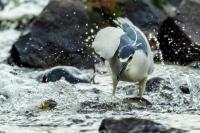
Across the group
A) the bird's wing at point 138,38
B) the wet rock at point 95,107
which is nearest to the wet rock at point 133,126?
the wet rock at point 95,107

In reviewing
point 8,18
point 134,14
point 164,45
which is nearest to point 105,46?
point 164,45

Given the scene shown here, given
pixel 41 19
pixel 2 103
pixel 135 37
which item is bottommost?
pixel 2 103

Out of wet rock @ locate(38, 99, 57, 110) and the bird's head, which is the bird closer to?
the bird's head

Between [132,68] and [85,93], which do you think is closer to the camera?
[132,68]

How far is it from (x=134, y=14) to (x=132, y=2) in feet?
0.89

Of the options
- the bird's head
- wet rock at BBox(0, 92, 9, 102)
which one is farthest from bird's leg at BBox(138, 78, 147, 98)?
wet rock at BBox(0, 92, 9, 102)

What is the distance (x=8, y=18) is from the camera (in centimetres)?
1666

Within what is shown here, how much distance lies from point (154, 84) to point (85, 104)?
1.29 meters

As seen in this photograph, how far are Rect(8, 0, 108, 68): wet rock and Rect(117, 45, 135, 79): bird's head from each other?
4.68 metres

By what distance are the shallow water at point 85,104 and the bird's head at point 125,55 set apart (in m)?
0.50

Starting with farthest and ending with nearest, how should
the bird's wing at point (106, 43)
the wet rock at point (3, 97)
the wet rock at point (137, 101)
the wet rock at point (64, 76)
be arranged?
1. the wet rock at point (64, 76)
2. the wet rock at point (3, 97)
3. the wet rock at point (137, 101)
4. the bird's wing at point (106, 43)

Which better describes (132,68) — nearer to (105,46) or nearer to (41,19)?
(105,46)

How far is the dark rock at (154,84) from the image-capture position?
8.42m

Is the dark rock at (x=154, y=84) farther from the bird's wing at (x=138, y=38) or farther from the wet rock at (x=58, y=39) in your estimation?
the wet rock at (x=58, y=39)
